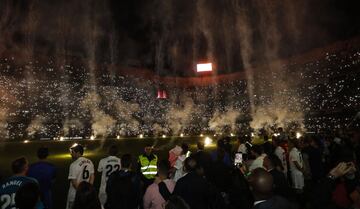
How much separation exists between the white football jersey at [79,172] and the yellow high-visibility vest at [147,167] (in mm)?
→ 1663

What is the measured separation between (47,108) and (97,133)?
51.9 ft

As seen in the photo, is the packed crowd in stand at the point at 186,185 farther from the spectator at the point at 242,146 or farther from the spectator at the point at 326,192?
the spectator at the point at 242,146

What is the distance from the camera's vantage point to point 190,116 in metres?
96.2

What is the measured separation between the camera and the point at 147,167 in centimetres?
870

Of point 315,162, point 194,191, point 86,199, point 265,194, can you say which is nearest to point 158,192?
point 194,191

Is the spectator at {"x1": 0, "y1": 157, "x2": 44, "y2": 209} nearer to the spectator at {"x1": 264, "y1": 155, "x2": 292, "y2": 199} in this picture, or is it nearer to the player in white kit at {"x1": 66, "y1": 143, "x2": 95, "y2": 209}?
the player in white kit at {"x1": 66, "y1": 143, "x2": 95, "y2": 209}

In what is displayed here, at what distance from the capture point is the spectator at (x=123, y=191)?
5.79 m

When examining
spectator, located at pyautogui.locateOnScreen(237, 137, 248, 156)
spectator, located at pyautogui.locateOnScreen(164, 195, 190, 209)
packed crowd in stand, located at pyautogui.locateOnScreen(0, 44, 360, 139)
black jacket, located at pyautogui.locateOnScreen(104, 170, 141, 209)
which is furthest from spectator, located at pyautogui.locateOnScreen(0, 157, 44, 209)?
packed crowd in stand, located at pyautogui.locateOnScreen(0, 44, 360, 139)

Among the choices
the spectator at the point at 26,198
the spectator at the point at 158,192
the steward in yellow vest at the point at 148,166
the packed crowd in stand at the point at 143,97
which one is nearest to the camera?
the spectator at the point at 26,198

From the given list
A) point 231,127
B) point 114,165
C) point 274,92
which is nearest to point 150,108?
point 231,127

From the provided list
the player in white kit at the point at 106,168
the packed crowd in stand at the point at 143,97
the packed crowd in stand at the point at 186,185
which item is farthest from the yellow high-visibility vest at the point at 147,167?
the packed crowd in stand at the point at 143,97

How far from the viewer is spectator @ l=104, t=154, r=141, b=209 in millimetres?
Result: 5789

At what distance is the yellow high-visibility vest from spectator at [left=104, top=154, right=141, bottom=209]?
2410mm

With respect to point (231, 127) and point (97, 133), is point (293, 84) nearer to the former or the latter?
point (231, 127)
